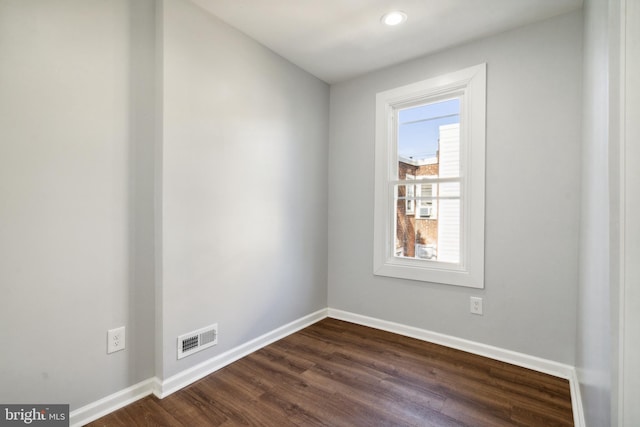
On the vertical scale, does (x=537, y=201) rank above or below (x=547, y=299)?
above

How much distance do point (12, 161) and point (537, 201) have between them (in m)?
3.01

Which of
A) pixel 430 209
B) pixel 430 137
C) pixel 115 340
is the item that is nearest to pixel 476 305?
pixel 430 209

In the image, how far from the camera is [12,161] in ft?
4.40

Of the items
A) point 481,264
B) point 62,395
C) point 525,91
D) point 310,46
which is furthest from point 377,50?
point 62,395

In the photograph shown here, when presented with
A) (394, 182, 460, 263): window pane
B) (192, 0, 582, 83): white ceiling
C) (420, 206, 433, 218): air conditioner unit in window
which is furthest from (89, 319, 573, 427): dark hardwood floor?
(192, 0, 582, 83): white ceiling

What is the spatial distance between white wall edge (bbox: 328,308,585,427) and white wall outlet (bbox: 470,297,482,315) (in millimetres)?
245

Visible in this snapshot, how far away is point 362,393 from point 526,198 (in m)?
1.75

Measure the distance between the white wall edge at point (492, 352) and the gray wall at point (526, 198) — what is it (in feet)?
0.15

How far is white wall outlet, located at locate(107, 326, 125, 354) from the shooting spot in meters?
1.65

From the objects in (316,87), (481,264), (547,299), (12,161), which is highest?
(316,87)

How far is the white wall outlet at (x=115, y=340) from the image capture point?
1650 millimetres

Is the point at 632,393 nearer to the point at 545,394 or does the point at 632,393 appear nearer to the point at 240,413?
the point at 545,394

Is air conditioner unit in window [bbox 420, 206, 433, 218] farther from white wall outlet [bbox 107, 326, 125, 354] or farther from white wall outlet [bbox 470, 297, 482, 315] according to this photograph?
white wall outlet [bbox 107, 326, 125, 354]

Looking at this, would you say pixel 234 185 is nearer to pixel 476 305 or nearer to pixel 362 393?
pixel 362 393
